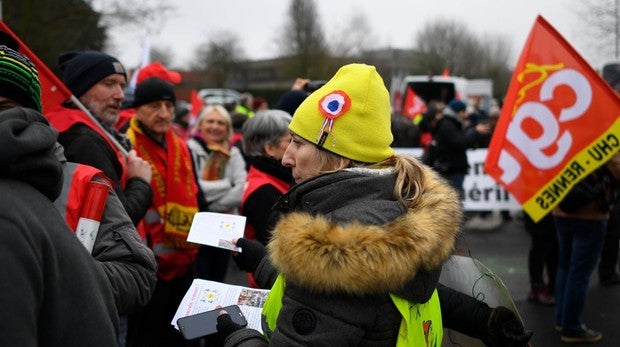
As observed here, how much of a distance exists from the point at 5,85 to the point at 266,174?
1.75 metres

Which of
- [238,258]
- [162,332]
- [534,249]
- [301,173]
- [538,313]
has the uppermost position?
[301,173]

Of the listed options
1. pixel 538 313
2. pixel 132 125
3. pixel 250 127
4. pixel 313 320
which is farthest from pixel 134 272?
pixel 538 313

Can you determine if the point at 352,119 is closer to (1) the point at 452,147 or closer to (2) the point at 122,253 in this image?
(2) the point at 122,253

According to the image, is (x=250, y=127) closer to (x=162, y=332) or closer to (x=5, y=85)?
(x=162, y=332)

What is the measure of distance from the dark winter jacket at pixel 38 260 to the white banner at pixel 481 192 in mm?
9116

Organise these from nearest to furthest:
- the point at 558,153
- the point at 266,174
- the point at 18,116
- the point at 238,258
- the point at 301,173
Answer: the point at 18,116 → the point at 301,173 → the point at 238,258 → the point at 266,174 → the point at 558,153

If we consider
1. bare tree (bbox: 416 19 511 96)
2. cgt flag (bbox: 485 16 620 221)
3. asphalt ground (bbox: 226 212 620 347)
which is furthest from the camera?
bare tree (bbox: 416 19 511 96)

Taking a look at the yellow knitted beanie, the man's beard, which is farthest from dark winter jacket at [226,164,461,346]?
the man's beard

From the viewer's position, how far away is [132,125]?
3.77 m

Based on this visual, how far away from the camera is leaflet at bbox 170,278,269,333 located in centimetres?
222

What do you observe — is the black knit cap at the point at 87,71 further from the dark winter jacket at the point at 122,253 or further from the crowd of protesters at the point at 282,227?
the dark winter jacket at the point at 122,253

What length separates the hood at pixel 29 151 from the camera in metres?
1.19

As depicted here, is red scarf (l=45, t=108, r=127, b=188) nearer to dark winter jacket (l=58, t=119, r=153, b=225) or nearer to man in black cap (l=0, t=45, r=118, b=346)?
dark winter jacket (l=58, t=119, r=153, b=225)

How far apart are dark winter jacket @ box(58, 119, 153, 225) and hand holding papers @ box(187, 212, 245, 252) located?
1.10ft
